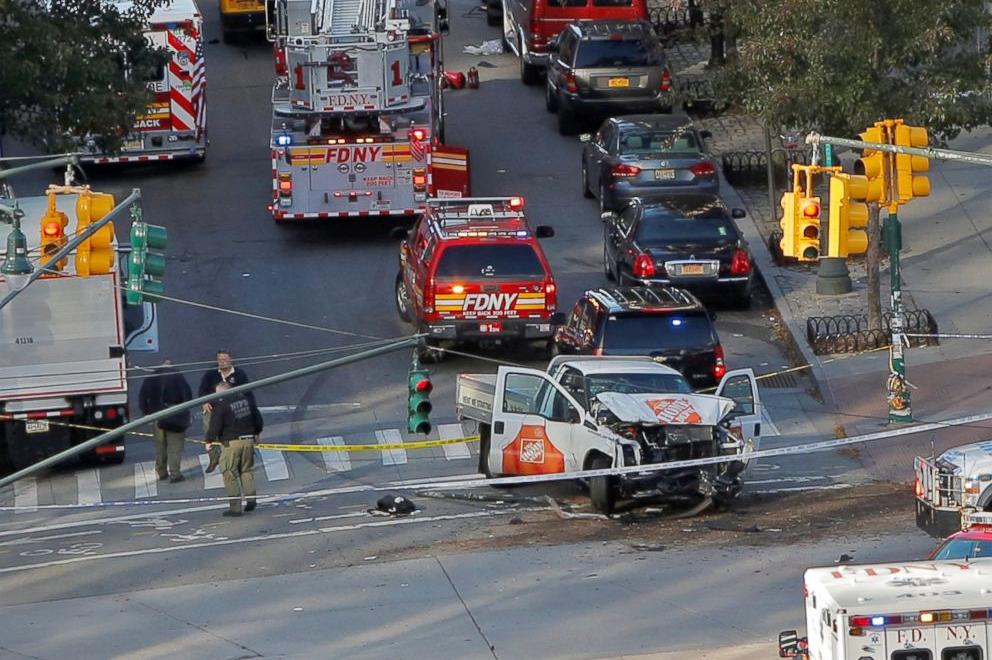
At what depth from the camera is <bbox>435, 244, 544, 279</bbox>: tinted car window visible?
27.1 m

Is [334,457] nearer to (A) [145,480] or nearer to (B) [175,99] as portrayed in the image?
(A) [145,480]

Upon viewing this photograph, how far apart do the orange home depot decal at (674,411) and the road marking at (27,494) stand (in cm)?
725

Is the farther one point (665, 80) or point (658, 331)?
point (665, 80)

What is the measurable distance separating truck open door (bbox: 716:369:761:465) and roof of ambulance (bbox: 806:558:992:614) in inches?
336

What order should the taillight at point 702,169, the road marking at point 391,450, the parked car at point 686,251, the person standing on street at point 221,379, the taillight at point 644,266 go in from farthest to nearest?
the taillight at point 702,169 < the parked car at point 686,251 < the taillight at point 644,266 < the road marking at point 391,450 < the person standing on street at point 221,379

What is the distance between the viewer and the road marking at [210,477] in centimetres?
2364

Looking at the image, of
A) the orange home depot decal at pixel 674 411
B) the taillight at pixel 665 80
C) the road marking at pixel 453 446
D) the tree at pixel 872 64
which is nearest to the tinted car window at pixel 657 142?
the taillight at pixel 665 80

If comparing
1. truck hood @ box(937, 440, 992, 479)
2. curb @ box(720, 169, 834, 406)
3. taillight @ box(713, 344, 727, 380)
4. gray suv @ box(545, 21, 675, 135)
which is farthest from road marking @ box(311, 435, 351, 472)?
→ gray suv @ box(545, 21, 675, 135)

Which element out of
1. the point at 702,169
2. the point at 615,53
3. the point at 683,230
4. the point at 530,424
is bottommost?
the point at 530,424

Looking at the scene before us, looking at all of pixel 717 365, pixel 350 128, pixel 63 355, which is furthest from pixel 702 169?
pixel 63 355

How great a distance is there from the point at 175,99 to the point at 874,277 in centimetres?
1475

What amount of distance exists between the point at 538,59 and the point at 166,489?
21.0 meters

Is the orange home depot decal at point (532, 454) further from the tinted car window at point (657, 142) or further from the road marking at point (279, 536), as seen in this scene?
the tinted car window at point (657, 142)

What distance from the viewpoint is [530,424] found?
70.9 ft
